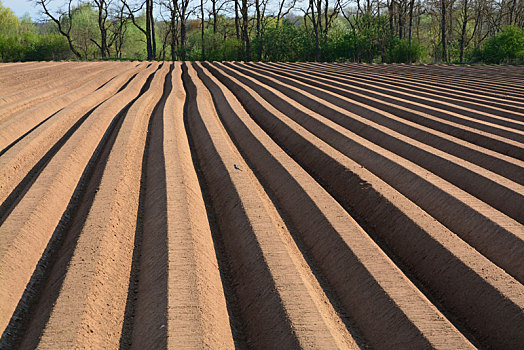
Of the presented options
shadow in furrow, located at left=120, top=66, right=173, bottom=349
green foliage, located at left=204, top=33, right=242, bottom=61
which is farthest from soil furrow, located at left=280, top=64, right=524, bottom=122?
green foliage, located at left=204, top=33, right=242, bottom=61

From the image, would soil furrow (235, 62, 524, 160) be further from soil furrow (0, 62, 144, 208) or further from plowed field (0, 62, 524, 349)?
soil furrow (0, 62, 144, 208)

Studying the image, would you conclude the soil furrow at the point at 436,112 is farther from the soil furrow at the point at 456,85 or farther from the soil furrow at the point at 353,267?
the soil furrow at the point at 353,267

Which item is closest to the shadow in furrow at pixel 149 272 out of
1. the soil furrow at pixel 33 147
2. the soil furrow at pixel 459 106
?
the soil furrow at pixel 33 147

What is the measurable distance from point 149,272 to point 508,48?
2302 cm

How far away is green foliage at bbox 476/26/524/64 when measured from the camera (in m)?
20.8

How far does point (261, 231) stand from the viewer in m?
3.11

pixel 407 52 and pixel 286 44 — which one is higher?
pixel 286 44

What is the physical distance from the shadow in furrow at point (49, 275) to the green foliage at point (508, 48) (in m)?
21.7

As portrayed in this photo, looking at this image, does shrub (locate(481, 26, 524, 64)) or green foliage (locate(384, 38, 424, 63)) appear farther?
green foliage (locate(384, 38, 424, 63))

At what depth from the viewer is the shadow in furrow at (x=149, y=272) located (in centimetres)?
219

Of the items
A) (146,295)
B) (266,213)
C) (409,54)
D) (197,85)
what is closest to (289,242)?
(266,213)

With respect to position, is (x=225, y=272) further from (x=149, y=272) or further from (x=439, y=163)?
(x=439, y=163)

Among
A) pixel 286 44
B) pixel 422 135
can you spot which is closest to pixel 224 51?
pixel 286 44

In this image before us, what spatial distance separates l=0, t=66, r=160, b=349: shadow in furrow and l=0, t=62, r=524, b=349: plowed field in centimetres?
1
